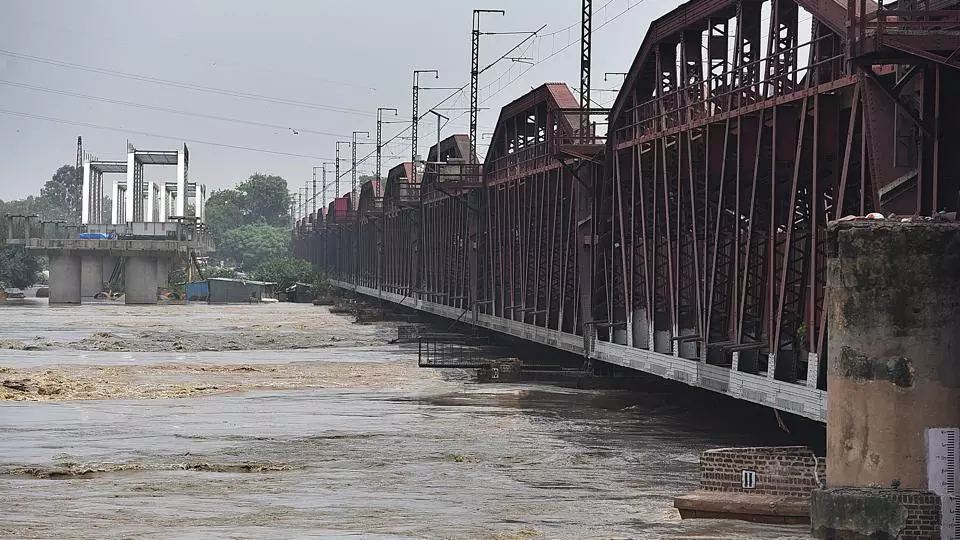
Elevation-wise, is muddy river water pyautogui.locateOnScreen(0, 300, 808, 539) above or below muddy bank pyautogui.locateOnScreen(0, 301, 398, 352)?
below

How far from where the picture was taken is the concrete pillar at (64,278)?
121m

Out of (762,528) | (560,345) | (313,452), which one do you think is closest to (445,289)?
(560,345)

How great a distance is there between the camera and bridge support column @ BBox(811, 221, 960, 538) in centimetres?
1692

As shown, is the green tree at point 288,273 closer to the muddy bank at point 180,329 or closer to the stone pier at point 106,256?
the stone pier at point 106,256

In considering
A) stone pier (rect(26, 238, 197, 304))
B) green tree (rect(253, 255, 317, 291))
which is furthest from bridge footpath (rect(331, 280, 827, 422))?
green tree (rect(253, 255, 317, 291))

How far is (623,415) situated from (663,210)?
526 centimetres

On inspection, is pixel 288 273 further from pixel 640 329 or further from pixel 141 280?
pixel 640 329

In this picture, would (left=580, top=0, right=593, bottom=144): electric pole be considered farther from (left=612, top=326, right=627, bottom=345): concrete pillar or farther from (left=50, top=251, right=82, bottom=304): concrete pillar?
(left=50, top=251, right=82, bottom=304): concrete pillar

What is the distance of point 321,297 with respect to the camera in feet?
440

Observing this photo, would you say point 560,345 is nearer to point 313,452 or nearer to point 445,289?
point 313,452

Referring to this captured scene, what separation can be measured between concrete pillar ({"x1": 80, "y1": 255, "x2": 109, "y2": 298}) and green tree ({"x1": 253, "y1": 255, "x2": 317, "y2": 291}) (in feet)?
62.3

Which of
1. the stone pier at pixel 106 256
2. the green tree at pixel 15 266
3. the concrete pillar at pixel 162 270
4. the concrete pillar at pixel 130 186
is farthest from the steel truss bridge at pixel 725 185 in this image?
the concrete pillar at pixel 130 186

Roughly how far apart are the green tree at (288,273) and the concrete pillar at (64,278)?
2795 cm

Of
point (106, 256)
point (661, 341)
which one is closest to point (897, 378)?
point (661, 341)
